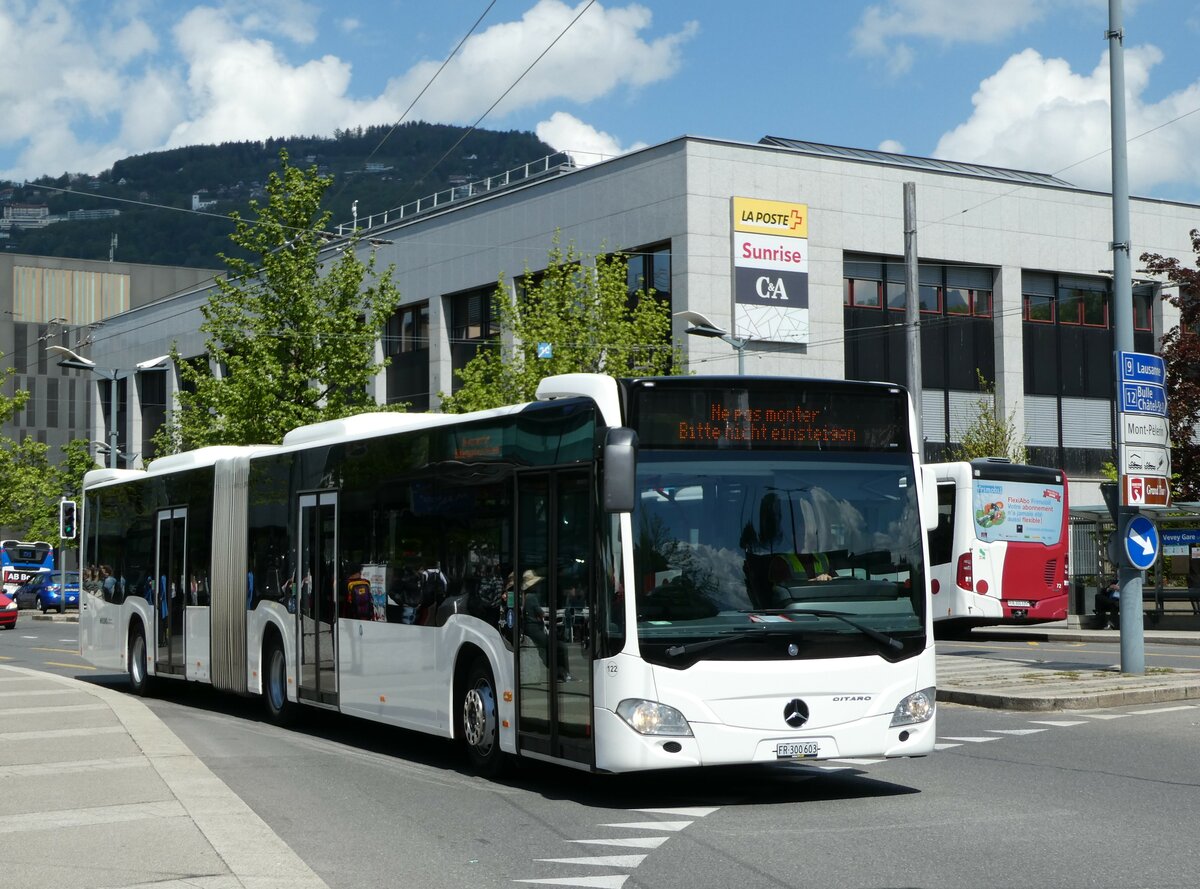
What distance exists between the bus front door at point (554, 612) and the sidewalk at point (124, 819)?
2.12m

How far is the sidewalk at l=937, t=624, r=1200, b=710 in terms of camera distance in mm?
16953

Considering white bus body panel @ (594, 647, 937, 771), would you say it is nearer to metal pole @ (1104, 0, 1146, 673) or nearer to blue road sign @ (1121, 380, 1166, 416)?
metal pole @ (1104, 0, 1146, 673)

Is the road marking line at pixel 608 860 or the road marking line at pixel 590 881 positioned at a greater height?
the road marking line at pixel 590 881

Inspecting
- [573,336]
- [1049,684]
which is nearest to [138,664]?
[1049,684]

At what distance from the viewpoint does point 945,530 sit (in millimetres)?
32156

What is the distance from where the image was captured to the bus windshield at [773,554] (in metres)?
10.4

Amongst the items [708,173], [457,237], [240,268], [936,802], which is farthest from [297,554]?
[457,237]

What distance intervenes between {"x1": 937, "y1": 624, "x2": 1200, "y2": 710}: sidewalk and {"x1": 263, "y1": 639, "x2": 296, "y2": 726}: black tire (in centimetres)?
714

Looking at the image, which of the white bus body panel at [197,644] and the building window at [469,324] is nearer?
the white bus body panel at [197,644]

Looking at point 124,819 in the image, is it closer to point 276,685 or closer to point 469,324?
point 276,685

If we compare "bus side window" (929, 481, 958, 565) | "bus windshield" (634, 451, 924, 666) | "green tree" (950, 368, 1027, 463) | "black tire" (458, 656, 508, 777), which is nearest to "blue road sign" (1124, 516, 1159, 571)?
"bus windshield" (634, 451, 924, 666)

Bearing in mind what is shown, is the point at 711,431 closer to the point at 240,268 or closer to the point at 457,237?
the point at 240,268

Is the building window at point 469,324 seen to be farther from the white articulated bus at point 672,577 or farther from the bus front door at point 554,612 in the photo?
the bus front door at point 554,612

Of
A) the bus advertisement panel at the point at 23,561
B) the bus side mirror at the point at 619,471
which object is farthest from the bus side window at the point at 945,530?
the bus advertisement panel at the point at 23,561
